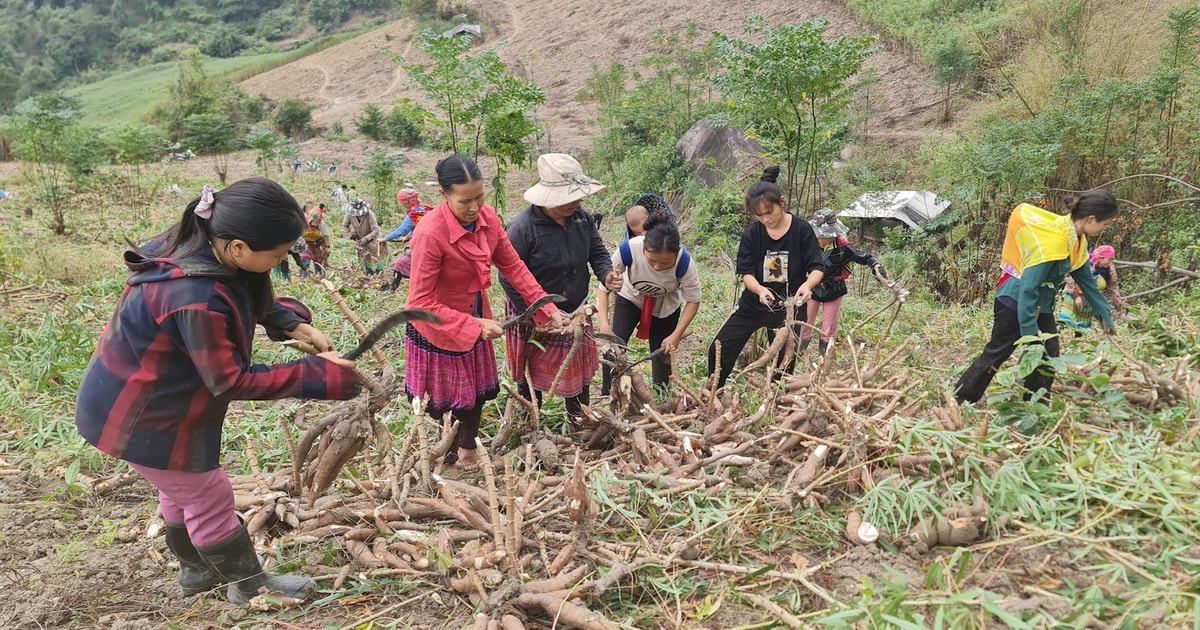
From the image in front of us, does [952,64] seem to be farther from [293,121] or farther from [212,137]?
[293,121]

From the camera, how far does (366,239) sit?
7.56 meters

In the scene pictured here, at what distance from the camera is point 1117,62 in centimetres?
973

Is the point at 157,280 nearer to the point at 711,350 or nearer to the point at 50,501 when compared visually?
the point at 50,501

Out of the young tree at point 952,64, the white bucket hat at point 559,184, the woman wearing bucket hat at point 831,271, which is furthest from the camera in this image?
the young tree at point 952,64

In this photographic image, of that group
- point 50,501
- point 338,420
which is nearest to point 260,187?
point 338,420

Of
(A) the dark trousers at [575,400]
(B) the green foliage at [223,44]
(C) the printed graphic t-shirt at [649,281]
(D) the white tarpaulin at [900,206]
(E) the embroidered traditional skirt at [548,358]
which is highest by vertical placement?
(B) the green foliage at [223,44]

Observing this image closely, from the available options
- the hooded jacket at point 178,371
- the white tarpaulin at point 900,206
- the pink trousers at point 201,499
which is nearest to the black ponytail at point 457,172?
the hooded jacket at point 178,371

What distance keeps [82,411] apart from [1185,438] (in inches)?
131

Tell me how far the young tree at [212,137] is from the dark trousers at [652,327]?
1772 cm

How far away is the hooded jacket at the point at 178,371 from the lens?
175cm

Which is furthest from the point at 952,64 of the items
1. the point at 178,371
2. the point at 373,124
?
the point at 178,371

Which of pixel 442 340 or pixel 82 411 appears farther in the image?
pixel 442 340

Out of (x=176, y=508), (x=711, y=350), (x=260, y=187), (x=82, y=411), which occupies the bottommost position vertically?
(x=711, y=350)

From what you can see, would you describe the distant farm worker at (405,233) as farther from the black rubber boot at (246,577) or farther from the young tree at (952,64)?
the young tree at (952,64)
